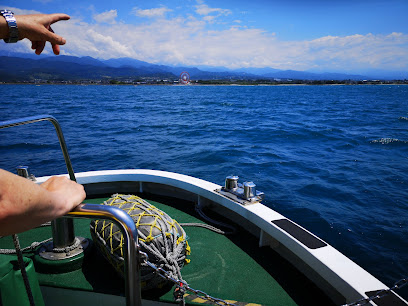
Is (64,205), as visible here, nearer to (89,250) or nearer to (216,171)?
(89,250)

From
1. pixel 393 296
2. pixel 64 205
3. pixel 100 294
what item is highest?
pixel 64 205

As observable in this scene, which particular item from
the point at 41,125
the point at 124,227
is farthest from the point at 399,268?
the point at 41,125

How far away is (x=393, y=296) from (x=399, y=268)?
385cm

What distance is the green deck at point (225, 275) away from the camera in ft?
7.58

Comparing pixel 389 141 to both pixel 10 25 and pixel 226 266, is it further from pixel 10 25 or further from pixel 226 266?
pixel 10 25

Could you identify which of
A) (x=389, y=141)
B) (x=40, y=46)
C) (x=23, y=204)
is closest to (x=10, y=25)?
(x=40, y=46)

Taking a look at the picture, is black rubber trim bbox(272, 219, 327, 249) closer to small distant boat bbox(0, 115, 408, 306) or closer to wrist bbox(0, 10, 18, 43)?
small distant boat bbox(0, 115, 408, 306)

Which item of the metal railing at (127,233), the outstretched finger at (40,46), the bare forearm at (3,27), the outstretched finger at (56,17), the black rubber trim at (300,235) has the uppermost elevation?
the outstretched finger at (56,17)

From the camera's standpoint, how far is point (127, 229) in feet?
3.25

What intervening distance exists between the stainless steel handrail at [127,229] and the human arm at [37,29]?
2.59ft

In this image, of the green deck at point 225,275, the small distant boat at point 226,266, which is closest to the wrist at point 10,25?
the small distant boat at point 226,266

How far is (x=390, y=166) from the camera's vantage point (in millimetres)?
10656

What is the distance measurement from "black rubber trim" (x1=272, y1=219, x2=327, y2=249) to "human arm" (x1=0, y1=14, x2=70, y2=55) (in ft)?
7.27

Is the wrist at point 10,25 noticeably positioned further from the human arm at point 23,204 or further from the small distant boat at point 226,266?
the human arm at point 23,204
